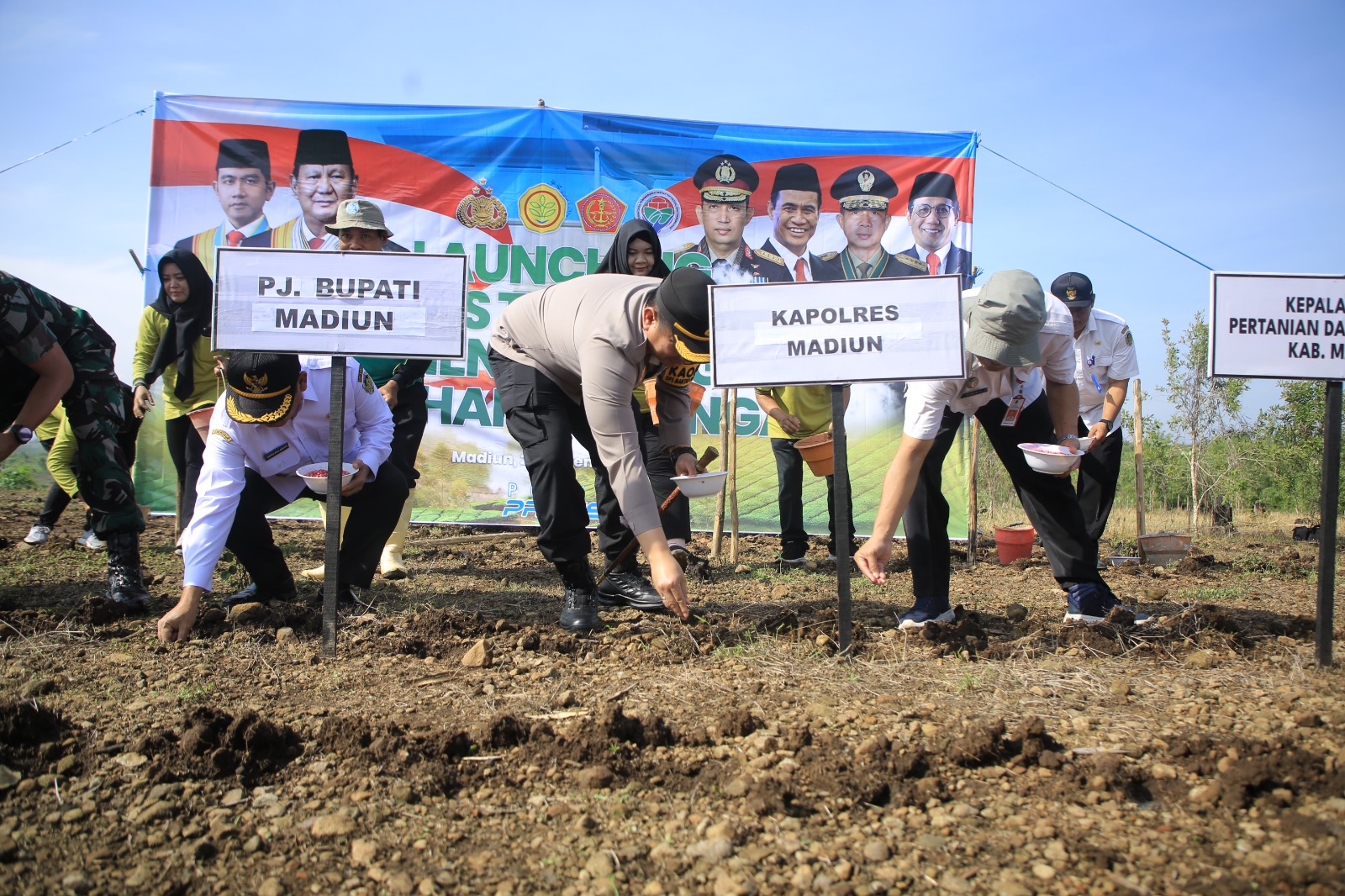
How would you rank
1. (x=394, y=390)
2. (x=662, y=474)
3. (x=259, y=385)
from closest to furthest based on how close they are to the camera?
1. (x=259, y=385)
2. (x=662, y=474)
3. (x=394, y=390)

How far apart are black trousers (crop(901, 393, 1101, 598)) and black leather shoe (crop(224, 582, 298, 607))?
9.49ft

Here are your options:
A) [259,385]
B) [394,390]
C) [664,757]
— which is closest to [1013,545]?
[394,390]

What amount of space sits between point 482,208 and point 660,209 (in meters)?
1.40

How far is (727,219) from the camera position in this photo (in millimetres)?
7215

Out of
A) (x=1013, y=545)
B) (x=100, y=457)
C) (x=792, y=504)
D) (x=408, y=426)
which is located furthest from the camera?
(x=1013, y=545)

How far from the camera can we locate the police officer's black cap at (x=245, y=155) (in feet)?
22.8

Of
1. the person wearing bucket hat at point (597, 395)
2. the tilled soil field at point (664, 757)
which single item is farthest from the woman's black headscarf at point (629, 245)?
the tilled soil field at point (664, 757)

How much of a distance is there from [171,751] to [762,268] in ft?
18.8

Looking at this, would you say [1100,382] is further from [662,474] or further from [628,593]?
[628,593]

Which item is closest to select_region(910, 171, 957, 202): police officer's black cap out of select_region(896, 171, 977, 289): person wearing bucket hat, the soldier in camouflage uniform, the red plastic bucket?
select_region(896, 171, 977, 289): person wearing bucket hat

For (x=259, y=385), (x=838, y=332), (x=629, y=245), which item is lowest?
(x=259, y=385)

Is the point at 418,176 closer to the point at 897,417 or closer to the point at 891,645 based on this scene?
the point at 897,417

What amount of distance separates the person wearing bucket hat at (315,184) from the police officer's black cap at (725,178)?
2.75 meters

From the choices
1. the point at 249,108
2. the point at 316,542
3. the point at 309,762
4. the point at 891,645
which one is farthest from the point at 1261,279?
the point at 249,108
